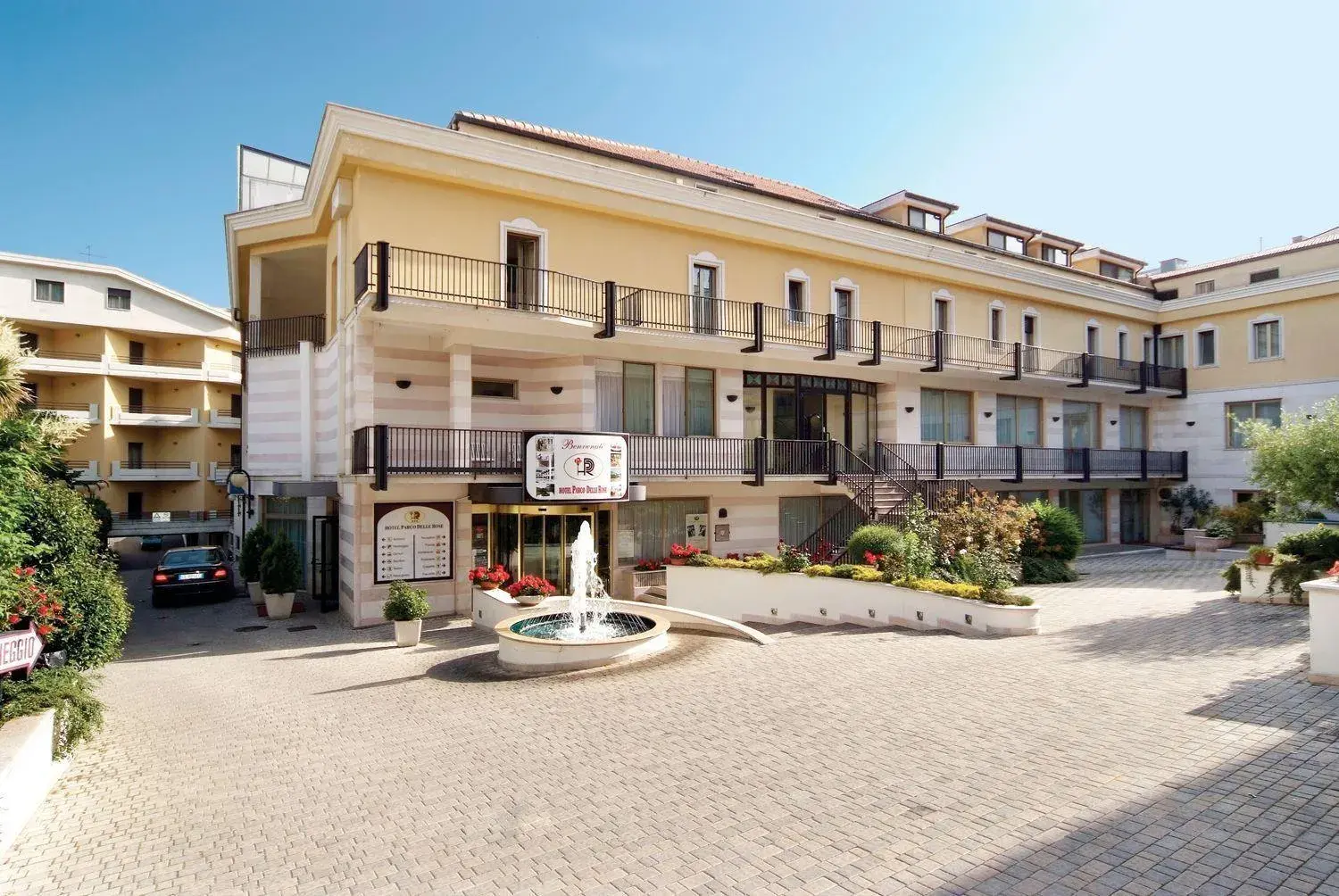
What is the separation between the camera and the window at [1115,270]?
31.0m

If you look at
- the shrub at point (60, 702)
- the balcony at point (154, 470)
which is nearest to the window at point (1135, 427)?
the shrub at point (60, 702)

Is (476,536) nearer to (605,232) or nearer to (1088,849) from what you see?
(605,232)

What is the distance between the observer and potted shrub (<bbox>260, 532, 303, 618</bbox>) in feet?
55.9

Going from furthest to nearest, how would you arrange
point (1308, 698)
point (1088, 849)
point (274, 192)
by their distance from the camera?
point (274, 192), point (1308, 698), point (1088, 849)

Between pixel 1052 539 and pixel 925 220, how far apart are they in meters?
12.7

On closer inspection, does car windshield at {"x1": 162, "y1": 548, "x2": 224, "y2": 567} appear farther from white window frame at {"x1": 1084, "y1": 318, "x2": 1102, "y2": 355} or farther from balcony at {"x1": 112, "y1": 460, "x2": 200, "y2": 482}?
white window frame at {"x1": 1084, "y1": 318, "x2": 1102, "y2": 355}

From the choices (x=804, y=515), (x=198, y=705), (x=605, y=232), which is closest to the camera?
(x=198, y=705)

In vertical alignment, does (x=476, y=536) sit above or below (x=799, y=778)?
above

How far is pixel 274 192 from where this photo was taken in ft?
79.2

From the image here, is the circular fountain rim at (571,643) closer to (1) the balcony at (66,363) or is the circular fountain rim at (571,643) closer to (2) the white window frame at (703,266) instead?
(2) the white window frame at (703,266)

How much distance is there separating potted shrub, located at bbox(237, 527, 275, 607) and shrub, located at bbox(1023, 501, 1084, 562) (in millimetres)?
19664

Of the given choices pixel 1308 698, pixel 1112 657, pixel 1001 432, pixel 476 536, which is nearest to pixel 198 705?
pixel 476 536

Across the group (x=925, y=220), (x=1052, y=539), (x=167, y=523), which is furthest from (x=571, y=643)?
(x=167, y=523)

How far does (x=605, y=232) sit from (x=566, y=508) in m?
6.81
